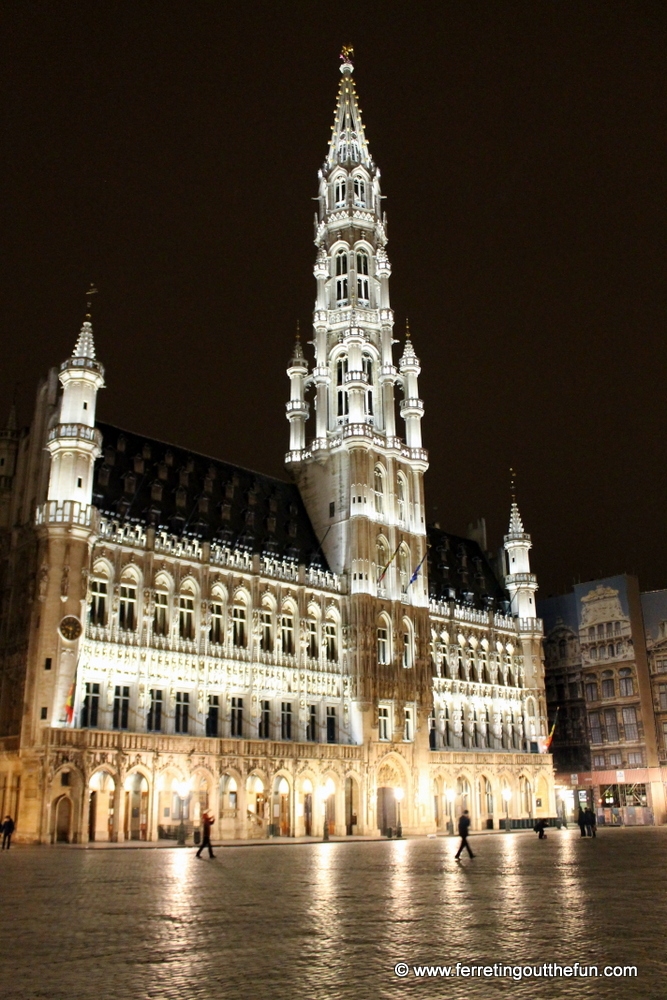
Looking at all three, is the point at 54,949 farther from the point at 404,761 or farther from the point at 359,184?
the point at 359,184

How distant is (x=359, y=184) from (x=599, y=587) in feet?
150

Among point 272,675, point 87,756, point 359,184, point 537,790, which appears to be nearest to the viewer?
point 87,756

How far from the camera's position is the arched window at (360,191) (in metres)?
85.0

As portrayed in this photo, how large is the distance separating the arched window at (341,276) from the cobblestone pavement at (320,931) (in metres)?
63.6

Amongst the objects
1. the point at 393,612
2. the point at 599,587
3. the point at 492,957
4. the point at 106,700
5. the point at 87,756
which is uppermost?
the point at 599,587

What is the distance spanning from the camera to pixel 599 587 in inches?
3504

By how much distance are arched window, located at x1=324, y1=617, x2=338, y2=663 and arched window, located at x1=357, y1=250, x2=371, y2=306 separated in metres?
30.4

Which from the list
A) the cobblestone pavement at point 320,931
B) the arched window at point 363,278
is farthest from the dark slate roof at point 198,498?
the cobblestone pavement at point 320,931

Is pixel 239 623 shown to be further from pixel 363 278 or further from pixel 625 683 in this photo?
pixel 625 683

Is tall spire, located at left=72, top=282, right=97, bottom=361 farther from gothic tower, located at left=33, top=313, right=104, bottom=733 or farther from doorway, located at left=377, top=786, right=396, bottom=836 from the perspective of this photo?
doorway, located at left=377, top=786, right=396, bottom=836

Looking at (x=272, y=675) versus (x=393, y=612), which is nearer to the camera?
(x=272, y=675)

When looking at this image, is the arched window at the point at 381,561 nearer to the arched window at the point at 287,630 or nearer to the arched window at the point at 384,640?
the arched window at the point at 384,640

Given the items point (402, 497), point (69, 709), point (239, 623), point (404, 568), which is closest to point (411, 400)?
point (402, 497)

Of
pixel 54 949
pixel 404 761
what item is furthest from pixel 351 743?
pixel 54 949
